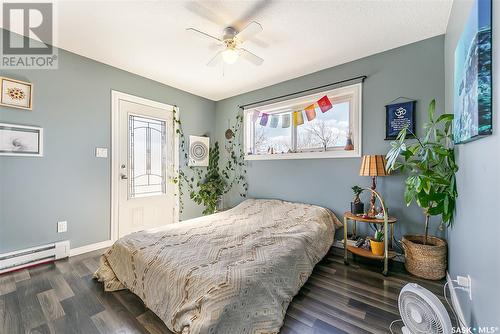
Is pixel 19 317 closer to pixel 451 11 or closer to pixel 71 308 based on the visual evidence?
pixel 71 308

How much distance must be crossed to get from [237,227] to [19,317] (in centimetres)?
171

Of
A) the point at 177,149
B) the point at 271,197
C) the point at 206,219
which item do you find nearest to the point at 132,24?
the point at 177,149

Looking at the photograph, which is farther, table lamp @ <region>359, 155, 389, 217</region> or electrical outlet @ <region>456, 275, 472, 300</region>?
table lamp @ <region>359, 155, 389, 217</region>

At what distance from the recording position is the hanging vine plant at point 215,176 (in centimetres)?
365

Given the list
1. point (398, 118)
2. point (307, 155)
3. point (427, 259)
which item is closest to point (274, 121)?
point (307, 155)

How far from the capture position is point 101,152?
272 cm

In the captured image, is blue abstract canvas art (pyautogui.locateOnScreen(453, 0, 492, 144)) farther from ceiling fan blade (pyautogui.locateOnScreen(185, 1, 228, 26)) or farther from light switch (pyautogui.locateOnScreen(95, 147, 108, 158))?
light switch (pyautogui.locateOnScreen(95, 147, 108, 158))

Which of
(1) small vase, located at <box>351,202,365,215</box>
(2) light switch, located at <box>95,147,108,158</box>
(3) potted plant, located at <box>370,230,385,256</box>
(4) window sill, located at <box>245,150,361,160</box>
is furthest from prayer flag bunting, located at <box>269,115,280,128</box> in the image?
(2) light switch, located at <box>95,147,108,158</box>

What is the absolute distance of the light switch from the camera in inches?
106

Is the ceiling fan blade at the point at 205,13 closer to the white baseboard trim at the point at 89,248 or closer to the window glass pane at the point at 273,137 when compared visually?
the window glass pane at the point at 273,137

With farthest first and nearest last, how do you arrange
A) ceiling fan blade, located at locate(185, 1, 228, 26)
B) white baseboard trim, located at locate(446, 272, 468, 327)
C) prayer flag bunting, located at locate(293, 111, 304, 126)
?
prayer flag bunting, located at locate(293, 111, 304, 126)
ceiling fan blade, located at locate(185, 1, 228, 26)
white baseboard trim, located at locate(446, 272, 468, 327)

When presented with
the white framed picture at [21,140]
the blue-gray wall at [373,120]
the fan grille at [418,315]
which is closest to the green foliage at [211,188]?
the blue-gray wall at [373,120]

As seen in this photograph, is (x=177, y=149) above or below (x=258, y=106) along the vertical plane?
below

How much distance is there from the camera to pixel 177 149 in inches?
140
